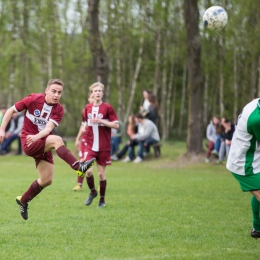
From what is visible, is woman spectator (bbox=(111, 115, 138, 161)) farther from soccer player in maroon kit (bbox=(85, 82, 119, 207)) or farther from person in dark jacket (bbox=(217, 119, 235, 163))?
soccer player in maroon kit (bbox=(85, 82, 119, 207))

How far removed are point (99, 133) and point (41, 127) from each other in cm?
224

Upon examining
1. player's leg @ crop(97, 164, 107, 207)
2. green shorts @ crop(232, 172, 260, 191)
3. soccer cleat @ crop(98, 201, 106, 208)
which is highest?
green shorts @ crop(232, 172, 260, 191)

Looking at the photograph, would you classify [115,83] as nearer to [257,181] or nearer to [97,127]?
[97,127]

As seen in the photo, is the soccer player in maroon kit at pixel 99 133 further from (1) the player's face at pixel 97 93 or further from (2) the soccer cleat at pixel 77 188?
(2) the soccer cleat at pixel 77 188

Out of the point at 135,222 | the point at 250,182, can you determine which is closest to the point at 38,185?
the point at 135,222

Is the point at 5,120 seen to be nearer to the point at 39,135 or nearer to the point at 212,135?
the point at 39,135

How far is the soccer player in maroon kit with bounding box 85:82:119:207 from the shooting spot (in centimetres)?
999

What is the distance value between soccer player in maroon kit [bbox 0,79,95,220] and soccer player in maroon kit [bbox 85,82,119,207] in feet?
6.16

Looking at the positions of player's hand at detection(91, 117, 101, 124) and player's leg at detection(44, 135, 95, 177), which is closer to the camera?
player's leg at detection(44, 135, 95, 177)

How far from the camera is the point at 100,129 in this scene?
1023 centimetres

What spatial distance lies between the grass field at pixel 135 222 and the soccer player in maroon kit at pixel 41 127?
28.5 inches

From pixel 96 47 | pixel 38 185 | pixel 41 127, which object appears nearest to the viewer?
pixel 41 127

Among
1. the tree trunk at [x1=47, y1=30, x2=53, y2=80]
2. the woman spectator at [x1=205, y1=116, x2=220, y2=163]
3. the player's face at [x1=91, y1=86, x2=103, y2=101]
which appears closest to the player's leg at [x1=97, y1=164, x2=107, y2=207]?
the player's face at [x1=91, y1=86, x2=103, y2=101]

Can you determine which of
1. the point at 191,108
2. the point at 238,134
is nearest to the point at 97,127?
the point at 238,134
